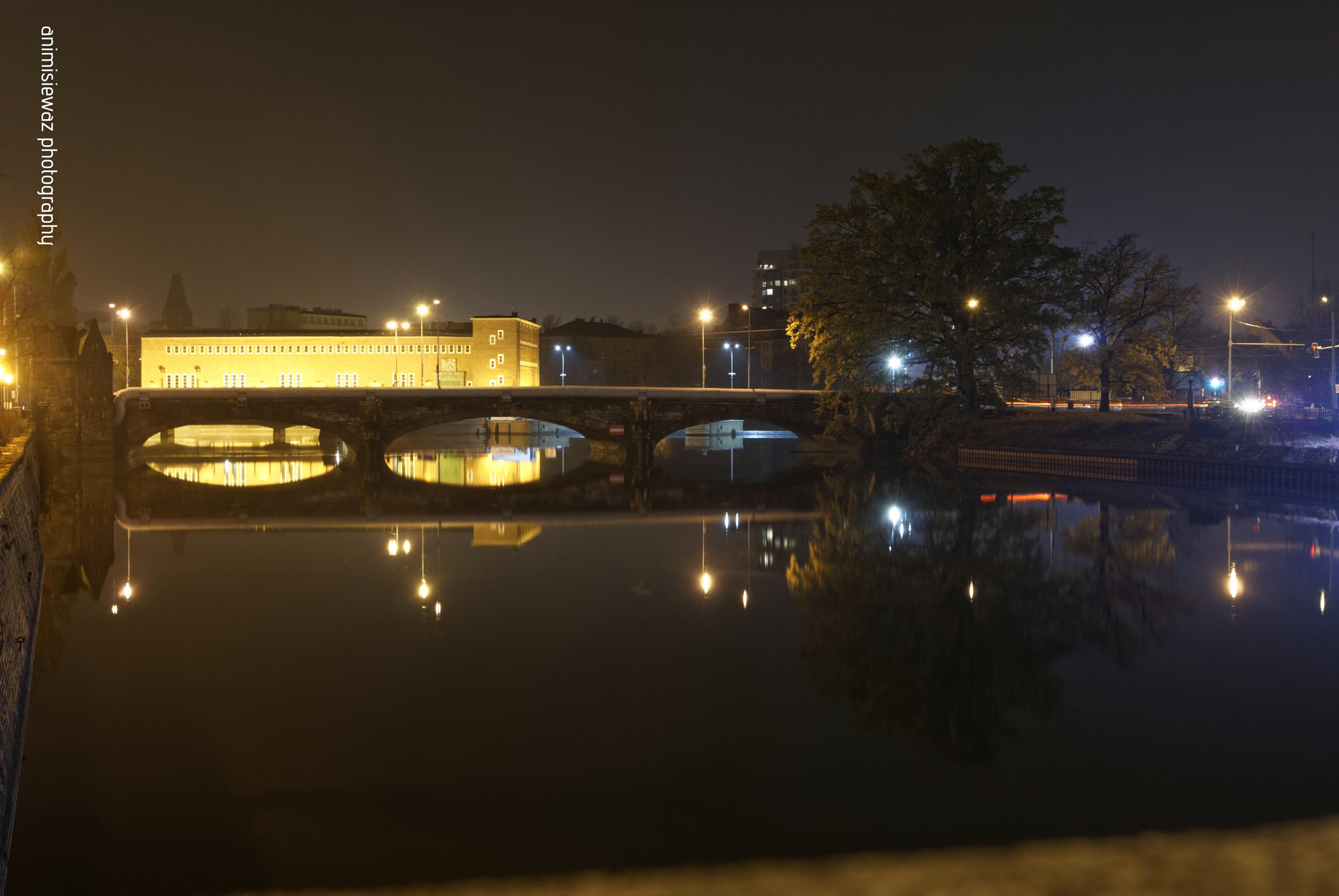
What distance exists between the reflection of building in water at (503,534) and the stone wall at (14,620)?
10.5m

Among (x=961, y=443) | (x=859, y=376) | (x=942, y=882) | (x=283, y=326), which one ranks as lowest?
(x=942, y=882)

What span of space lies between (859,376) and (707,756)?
128 ft

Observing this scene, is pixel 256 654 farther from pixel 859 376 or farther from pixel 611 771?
pixel 859 376

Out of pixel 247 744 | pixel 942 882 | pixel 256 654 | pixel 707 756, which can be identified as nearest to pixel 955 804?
pixel 942 882

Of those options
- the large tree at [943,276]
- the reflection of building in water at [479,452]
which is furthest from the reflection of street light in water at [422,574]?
the large tree at [943,276]

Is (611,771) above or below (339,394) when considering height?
below

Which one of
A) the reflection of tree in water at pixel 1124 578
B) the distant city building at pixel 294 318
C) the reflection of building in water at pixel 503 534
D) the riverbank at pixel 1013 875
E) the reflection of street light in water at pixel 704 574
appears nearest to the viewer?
the riverbank at pixel 1013 875

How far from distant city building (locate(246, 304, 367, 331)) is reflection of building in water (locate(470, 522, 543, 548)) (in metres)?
102

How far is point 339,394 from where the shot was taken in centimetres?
5512

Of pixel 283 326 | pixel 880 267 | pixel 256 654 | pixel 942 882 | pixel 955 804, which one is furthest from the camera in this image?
pixel 283 326

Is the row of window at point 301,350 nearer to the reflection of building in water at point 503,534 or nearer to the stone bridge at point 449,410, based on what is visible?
the stone bridge at point 449,410

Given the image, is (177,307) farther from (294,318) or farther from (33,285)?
(33,285)

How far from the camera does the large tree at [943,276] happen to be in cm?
4619

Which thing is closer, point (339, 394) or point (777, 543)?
point (777, 543)
